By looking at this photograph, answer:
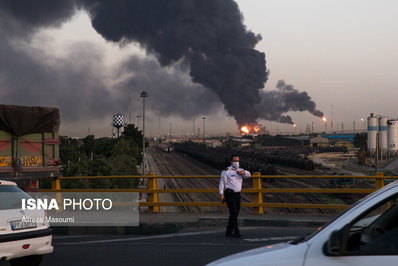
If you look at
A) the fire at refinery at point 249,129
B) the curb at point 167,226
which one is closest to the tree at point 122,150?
the curb at point 167,226

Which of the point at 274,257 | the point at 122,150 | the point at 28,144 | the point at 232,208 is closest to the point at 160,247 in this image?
the point at 232,208

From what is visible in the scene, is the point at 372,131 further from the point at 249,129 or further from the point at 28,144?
the point at 28,144

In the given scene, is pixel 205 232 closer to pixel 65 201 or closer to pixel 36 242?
pixel 36 242

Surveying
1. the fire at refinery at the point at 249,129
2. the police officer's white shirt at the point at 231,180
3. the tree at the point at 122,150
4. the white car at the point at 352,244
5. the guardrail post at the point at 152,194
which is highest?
the fire at refinery at the point at 249,129

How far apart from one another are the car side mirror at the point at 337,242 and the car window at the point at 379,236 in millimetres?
65

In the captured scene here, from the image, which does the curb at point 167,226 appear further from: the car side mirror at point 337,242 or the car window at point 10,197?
the car side mirror at point 337,242

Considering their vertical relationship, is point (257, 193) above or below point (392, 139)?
below

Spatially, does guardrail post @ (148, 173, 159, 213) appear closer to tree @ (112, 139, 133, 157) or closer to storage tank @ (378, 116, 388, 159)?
tree @ (112, 139, 133, 157)

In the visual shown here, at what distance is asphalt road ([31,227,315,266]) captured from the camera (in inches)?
296

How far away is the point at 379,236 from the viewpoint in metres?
3.04

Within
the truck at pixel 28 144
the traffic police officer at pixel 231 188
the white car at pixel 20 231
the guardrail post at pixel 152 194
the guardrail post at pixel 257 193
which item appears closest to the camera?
the white car at pixel 20 231

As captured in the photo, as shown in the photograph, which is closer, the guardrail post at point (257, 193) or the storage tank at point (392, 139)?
the guardrail post at point (257, 193)

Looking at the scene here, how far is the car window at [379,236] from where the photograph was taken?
9.53ft

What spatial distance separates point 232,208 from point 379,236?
6.60 m
